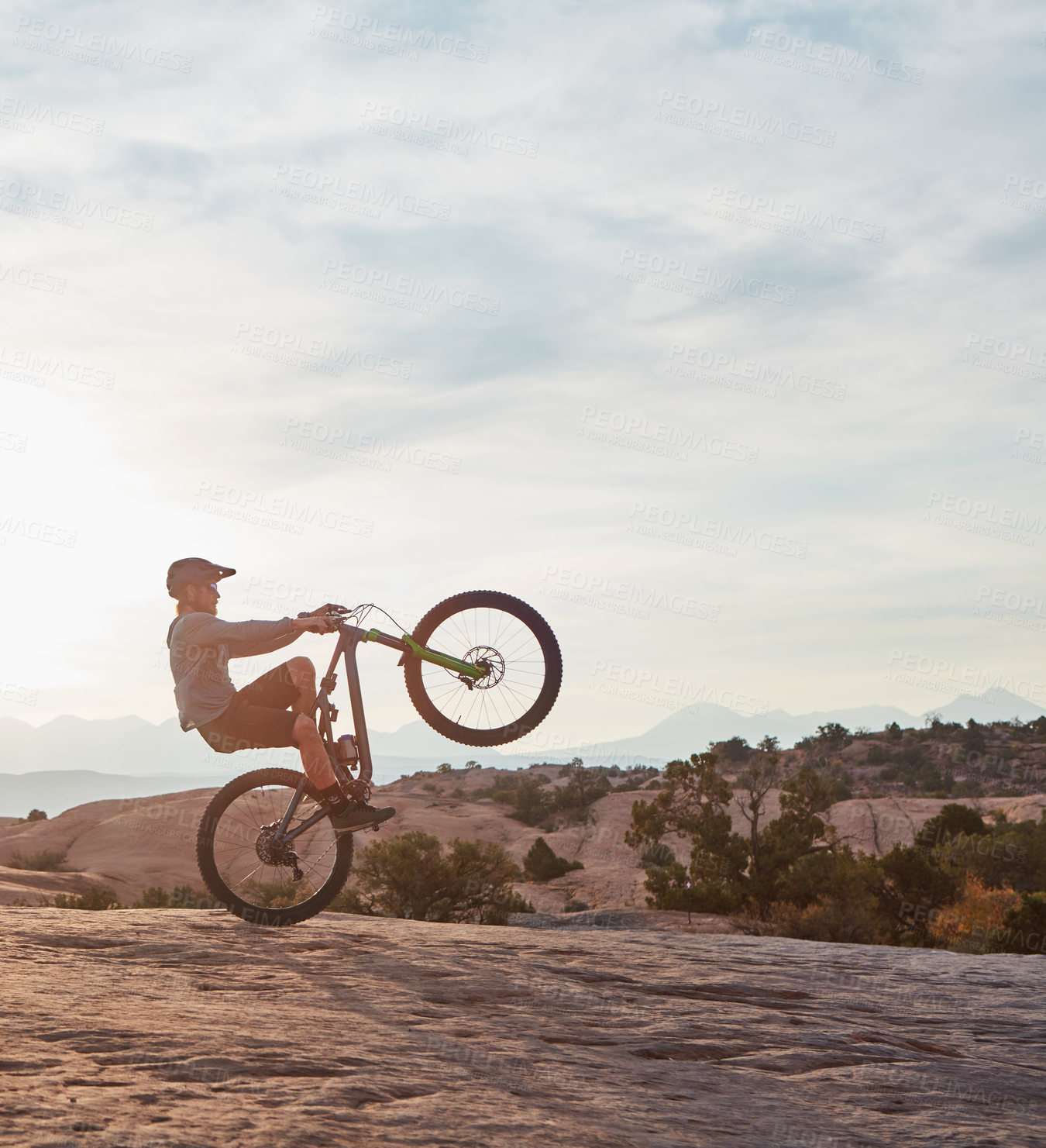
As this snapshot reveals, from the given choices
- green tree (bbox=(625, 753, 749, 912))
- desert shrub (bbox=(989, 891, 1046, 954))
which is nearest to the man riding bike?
desert shrub (bbox=(989, 891, 1046, 954))

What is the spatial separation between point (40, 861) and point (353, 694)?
44.4m

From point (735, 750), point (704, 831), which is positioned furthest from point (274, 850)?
point (735, 750)

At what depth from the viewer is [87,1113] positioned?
3.62 metres

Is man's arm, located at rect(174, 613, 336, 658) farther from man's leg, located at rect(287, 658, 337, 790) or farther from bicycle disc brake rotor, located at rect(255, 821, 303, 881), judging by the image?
bicycle disc brake rotor, located at rect(255, 821, 303, 881)

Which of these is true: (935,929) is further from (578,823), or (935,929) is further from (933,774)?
(933,774)

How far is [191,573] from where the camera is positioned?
8.79 metres

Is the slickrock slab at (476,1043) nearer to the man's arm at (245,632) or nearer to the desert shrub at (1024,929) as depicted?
the man's arm at (245,632)

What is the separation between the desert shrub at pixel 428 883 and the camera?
26.7 m

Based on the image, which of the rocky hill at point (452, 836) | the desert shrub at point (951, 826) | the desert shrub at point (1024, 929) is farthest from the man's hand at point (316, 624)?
the desert shrub at point (951, 826)

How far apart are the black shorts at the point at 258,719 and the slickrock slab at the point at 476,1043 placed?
1.58 metres

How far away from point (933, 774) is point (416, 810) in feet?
129

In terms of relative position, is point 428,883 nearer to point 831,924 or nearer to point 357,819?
point 831,924

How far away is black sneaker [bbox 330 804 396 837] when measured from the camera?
8.08 m

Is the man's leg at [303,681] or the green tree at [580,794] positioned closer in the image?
the man's leg at [303,681]
